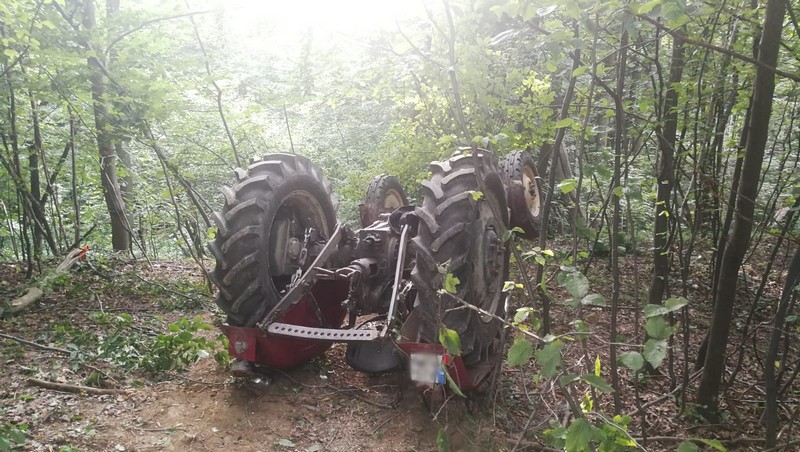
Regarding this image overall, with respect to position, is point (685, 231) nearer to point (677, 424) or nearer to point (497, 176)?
point (677, 424)

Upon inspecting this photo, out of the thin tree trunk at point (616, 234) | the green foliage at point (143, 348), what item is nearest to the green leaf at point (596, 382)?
the thin tree trunk at point (616, 234)

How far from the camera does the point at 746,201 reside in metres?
2.73

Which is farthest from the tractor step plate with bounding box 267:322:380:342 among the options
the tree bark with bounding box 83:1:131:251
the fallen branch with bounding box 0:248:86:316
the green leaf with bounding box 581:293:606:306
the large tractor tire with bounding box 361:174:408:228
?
the tree bark with bounding box 83:1:131:251

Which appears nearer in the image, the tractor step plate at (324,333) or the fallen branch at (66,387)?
the tractor step plate at (324,333)

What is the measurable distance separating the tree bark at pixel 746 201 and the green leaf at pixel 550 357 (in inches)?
62.8

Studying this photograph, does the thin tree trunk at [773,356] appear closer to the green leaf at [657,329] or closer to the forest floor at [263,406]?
the forest floor at [263,406]

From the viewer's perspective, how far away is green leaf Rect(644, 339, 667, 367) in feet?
4.77

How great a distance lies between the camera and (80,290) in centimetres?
581

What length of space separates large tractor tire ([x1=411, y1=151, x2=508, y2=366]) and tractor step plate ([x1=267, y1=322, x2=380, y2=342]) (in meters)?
0.35

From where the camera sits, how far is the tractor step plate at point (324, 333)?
10.0ft

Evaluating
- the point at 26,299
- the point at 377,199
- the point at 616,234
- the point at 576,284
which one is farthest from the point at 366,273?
the point at 26,299

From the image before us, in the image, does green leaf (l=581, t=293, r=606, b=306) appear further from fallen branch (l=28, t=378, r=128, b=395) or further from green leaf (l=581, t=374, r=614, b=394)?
fallen branch (l=28, t=378, r=128, b=395)

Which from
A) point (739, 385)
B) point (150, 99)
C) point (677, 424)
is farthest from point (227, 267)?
point (739, 385)

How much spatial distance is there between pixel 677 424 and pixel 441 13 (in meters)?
3.65
